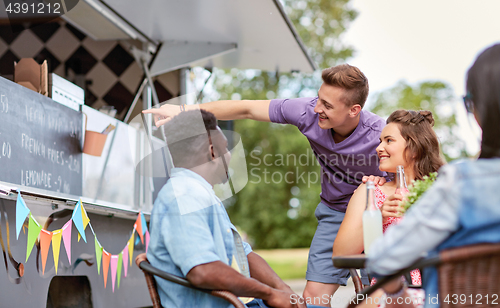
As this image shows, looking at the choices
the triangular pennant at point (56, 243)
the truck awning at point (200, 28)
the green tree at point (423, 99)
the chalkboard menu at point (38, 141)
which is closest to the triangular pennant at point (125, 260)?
the chalkboard menu at point (38, 141)

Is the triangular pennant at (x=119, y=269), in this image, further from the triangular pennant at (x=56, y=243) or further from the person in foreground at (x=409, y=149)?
the person in foreground at (x=409, y=149)

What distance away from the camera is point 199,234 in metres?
1.36

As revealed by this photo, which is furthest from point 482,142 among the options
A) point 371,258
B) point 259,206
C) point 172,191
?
point 259,206

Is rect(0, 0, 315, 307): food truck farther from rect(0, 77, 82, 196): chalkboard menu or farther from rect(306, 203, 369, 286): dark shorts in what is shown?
rect(306, 203, 369, 286): dark shorts

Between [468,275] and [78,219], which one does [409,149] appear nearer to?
[468,275]

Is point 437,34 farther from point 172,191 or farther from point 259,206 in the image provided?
point 172,191

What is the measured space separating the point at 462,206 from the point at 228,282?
27.9 inches

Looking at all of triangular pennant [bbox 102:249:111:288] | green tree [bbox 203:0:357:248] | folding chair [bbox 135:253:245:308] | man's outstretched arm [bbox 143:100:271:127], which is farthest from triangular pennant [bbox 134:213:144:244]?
green tree [bbox 203:0:357:248]

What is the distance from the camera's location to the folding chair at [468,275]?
931 mm

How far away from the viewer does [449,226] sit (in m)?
0.95

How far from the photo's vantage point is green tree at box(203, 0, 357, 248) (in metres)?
14.0

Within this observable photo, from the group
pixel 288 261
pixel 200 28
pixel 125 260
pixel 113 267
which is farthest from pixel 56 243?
pixel 288 261

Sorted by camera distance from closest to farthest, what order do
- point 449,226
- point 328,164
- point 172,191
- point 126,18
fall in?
1. point 449,226
2. point 172,191
3. point 328,164
4. point 126,18

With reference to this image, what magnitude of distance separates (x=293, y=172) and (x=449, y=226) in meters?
13.8
